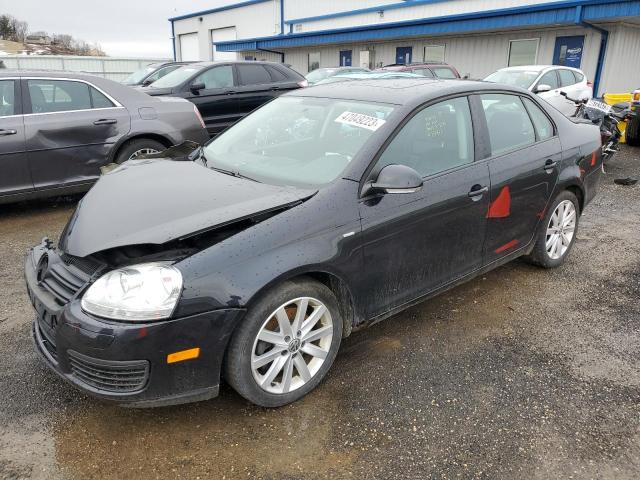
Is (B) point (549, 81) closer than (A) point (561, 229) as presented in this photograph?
No

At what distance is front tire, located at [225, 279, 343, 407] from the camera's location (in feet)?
8.25

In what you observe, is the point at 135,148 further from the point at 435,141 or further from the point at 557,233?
the point at 557,233

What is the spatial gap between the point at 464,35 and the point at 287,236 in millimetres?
18473

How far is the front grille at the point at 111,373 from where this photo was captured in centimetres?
229

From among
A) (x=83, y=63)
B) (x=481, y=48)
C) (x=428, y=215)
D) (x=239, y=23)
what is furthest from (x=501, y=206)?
(x=239, y=23)

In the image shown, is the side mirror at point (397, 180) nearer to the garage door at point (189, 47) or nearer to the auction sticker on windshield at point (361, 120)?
the auction sticker on windshield at point (361, 120)

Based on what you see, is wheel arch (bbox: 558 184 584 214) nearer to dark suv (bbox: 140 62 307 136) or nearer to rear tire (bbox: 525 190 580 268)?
rear tire (bbox: 525 190 580 268)

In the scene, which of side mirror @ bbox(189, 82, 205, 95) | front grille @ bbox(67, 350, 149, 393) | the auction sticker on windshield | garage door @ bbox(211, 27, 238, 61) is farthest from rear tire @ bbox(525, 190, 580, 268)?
garage door @ bbox(211, 27, 238, 61)

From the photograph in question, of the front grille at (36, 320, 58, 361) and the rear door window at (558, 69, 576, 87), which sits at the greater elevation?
the rear door window at (558, 69, 576, 87)

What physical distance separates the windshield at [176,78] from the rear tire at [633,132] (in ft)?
27.7

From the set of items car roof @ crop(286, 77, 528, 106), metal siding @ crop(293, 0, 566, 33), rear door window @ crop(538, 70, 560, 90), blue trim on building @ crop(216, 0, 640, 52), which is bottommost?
rear door window @ crop(538, 70, 560, 90)

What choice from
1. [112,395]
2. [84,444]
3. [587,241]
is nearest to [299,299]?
[112,395]

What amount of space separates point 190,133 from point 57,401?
14.7 ft

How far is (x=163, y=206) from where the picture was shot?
276cm
